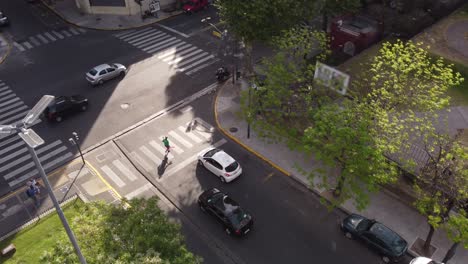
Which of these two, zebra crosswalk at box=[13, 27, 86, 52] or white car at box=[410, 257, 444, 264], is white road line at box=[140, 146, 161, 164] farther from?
zebra crosswalk at box=[13, 27, 86, 52]

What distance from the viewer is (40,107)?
12914 millimetres

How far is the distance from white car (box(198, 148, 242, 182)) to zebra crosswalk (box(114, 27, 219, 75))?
15791 mm

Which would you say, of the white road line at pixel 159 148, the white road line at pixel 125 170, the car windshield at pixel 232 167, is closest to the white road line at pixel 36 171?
the white road line at pixel 125 170

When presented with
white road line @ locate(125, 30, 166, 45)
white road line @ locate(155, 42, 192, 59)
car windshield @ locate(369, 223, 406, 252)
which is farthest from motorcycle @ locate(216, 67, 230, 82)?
car windshield @ locate(369, 223, 406, 252)

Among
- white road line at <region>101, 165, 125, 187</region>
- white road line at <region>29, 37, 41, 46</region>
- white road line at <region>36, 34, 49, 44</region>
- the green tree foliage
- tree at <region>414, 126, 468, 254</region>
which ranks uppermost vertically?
the green tree foliage

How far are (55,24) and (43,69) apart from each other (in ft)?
43.4

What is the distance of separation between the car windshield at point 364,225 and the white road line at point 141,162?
16.9 metres

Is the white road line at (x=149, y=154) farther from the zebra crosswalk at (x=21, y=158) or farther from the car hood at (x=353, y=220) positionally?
the car hood at (x=353, y=220)

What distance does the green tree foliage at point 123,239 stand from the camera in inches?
599

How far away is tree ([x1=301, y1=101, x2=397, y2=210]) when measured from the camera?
73.3 feet

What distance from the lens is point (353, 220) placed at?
25641 mm

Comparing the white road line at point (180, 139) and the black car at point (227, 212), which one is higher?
the black car at point (227, 212)

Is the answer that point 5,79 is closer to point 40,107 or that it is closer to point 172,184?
point 172,184

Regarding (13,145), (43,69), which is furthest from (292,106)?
(43,69)
